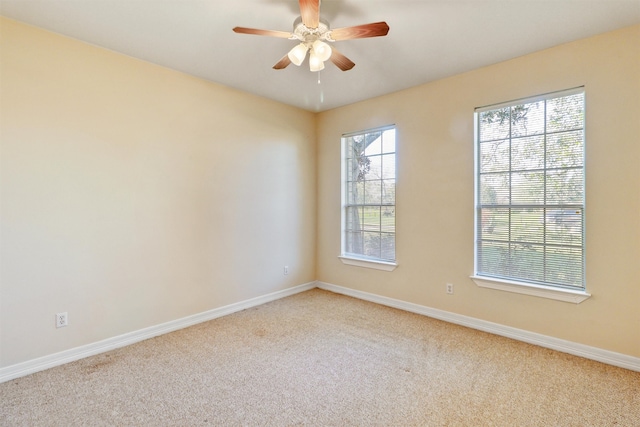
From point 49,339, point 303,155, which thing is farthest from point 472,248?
point 49,339

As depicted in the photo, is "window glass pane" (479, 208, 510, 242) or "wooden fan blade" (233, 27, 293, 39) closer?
"wooden fan blade" (233, 27, 293, 39)

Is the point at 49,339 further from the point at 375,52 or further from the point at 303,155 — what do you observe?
the point at 375,52

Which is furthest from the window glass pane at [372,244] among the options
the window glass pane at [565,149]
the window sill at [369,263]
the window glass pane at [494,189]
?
the window glass pane at [565,149]

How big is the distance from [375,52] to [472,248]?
2.17 metres

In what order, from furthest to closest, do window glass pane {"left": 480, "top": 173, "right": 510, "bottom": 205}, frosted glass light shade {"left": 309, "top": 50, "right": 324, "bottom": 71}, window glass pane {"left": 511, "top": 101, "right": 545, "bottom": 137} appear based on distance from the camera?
window glass pane {"left": 480, "top": 173, "right": 510, "bottom": 205}
window glass pane {"left": 511, "top": 101, "right": 545, "bottom": 137}
frosted glass light shade {"left": 309, "top": 50, "right": 324, "bottom": 71}

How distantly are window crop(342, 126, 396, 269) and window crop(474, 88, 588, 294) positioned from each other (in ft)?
3.34

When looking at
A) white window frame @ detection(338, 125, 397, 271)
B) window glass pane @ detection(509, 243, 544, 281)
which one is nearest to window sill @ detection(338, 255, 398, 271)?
white window frame @ detection(338, 125, 397, 271)


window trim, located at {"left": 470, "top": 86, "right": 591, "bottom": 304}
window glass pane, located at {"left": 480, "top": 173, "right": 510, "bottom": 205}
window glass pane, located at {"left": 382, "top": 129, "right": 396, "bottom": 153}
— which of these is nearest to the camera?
window trim, located at {"left": 470, "top": 86, "right": 591, "bottom": 304}

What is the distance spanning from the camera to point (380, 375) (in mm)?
2338

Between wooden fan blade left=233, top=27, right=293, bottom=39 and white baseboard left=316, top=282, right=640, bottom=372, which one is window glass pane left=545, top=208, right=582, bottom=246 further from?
wooden fan blade left=233, top=27, right=293, bottom=39

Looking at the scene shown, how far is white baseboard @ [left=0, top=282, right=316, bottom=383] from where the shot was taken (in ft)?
7.65

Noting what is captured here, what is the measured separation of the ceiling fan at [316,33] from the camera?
6.07 ft

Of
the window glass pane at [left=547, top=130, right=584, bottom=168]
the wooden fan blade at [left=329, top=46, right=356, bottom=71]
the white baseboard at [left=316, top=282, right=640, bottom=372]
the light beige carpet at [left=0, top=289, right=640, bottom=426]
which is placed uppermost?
the wooden fan blade at [left=329, top=46, right=356, bottom=71]

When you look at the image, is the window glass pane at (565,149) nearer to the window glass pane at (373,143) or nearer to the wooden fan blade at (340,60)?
the window glass pane at (373,143)
